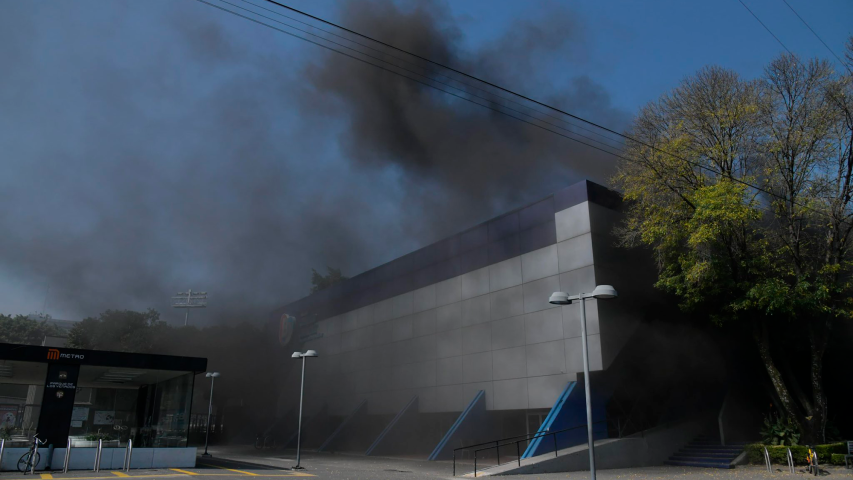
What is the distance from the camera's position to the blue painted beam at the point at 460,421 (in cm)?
2409

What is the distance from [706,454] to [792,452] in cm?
301

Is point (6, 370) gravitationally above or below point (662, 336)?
below

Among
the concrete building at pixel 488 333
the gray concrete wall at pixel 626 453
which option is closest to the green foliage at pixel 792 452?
the gray concrete wall at pixel 626 453

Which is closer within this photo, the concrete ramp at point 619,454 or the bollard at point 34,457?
the bollard at point 34,457

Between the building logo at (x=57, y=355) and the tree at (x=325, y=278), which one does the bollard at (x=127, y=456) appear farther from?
the tree at (x=325, y=278)

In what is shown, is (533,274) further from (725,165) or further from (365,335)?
(365,335)

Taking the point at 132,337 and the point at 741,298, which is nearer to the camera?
the point at 741,298

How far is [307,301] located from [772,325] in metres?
31.6

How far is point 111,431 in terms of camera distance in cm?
1980

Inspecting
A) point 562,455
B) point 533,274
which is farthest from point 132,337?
point 562,455

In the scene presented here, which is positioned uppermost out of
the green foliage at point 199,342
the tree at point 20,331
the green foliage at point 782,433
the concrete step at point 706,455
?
the tree at point 20,331

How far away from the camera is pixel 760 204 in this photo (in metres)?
20.2

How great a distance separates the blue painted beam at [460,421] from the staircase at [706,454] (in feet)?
25.8

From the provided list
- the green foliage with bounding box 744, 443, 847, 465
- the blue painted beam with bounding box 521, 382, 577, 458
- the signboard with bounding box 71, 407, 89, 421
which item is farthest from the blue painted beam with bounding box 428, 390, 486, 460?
the signboard with bounding box 71, 407, 89, 421
